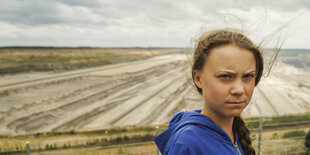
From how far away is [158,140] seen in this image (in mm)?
1113

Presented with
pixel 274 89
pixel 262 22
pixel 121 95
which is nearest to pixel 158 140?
pixel 262 22

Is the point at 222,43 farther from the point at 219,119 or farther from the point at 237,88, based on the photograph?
the point at 219,119

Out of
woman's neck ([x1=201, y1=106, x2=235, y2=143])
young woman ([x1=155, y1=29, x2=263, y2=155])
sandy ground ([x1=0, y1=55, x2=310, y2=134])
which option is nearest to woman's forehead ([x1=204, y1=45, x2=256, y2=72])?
young woman ([x1=155, y1=29, x2=263, y2=155])

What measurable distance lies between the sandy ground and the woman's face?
11.7 metres

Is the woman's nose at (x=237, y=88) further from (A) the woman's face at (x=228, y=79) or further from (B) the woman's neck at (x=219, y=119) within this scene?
(B) the woman's neck at (x=219, y=119)

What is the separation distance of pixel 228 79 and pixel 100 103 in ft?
66.0

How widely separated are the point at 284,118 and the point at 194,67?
15.7 m

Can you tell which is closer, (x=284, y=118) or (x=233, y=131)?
(x=233, y=131)

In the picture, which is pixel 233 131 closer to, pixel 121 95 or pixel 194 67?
pixel 194 67

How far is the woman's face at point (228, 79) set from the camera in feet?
3.05

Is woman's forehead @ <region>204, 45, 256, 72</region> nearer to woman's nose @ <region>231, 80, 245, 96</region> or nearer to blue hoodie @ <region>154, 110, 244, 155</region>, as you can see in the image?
woman's nose @ <region>231, 80, 245, 96</region>

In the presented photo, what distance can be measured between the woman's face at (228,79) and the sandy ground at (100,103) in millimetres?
11678

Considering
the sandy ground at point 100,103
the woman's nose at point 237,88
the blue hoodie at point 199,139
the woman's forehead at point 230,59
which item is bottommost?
the sandy ground at point 100,103

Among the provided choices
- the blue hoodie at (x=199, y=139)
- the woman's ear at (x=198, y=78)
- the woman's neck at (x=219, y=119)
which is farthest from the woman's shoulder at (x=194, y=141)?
the woman's ear at (x=198, y=78)
